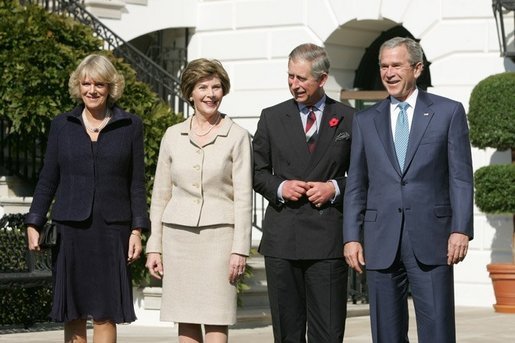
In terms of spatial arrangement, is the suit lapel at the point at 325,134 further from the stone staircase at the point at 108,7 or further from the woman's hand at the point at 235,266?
the stone staircase at the point at 108,7

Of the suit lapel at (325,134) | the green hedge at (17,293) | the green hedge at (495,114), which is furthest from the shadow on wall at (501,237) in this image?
the suit lapel at (325,134)

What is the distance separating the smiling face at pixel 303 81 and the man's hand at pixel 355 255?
87 cm

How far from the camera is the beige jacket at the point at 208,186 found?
25.8ft

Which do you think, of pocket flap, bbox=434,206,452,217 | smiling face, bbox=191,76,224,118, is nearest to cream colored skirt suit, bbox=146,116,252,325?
smiling face, bbox=191,76,224,118

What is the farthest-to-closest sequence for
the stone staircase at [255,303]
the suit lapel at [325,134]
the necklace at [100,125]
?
the stone staircase at [255,303] < the necklace at [100,125] < the suit lapel at [325,134]

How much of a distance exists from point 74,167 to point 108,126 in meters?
0.29

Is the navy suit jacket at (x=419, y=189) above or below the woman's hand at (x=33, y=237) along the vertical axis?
above

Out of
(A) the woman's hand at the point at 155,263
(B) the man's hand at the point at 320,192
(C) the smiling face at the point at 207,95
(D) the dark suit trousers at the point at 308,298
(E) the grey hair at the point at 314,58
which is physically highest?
(E) the grey hair at the point at 314,58

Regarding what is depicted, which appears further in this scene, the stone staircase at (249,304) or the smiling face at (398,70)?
the stone staircase at (249,304)

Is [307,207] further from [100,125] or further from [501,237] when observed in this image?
[501,237]

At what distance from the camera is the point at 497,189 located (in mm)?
15188

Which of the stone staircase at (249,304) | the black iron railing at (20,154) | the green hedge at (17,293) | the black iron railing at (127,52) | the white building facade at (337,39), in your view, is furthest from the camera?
the white building facade at (337,39)

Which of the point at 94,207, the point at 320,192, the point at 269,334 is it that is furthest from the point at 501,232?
the point at 94,207

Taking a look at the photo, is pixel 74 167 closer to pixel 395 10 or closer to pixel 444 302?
pixel 444 302
